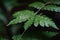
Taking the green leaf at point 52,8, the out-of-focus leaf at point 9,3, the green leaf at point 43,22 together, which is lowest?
the out-of-focus leaf at point 9,3

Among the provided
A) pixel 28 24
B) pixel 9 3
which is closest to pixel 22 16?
pixel 28 24

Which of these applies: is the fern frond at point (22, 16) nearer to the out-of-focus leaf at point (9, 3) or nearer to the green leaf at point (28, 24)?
the green leaf at point (28, 24)

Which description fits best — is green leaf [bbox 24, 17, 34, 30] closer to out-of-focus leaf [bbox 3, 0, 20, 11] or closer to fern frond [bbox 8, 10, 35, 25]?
fern frond [bbox 8, 10, 35, 25]

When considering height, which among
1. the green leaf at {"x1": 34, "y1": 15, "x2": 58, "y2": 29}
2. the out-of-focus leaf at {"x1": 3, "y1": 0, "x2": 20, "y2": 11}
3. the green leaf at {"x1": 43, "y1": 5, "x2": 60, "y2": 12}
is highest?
the green leaf at {"x1": 43, "y1": 5, "x2": 60, "y2": 12}

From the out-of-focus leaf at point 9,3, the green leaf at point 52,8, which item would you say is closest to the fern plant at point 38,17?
the green leaf at point 52,8

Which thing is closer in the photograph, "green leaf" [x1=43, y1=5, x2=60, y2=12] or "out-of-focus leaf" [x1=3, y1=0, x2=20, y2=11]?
"green leaf" [x1=43, y1=5, x2=60, y2=12]

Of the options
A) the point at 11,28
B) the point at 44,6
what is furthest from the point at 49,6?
the point at 11,28

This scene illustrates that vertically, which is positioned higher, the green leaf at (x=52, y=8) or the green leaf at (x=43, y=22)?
the green leaf at (x=52, y=8)

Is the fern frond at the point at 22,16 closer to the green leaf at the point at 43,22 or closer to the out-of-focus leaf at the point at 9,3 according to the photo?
the green leaf at the point at 43,22

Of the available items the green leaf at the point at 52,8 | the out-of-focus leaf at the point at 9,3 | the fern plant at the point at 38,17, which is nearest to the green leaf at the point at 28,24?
the fern plant at the point at 38,17

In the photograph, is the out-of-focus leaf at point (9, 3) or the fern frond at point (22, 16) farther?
the out-of-focus leaf at point (9, 3)

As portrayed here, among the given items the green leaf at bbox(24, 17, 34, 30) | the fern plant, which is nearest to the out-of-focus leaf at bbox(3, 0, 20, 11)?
the fern plant

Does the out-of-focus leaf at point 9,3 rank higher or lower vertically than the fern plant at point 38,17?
lower
